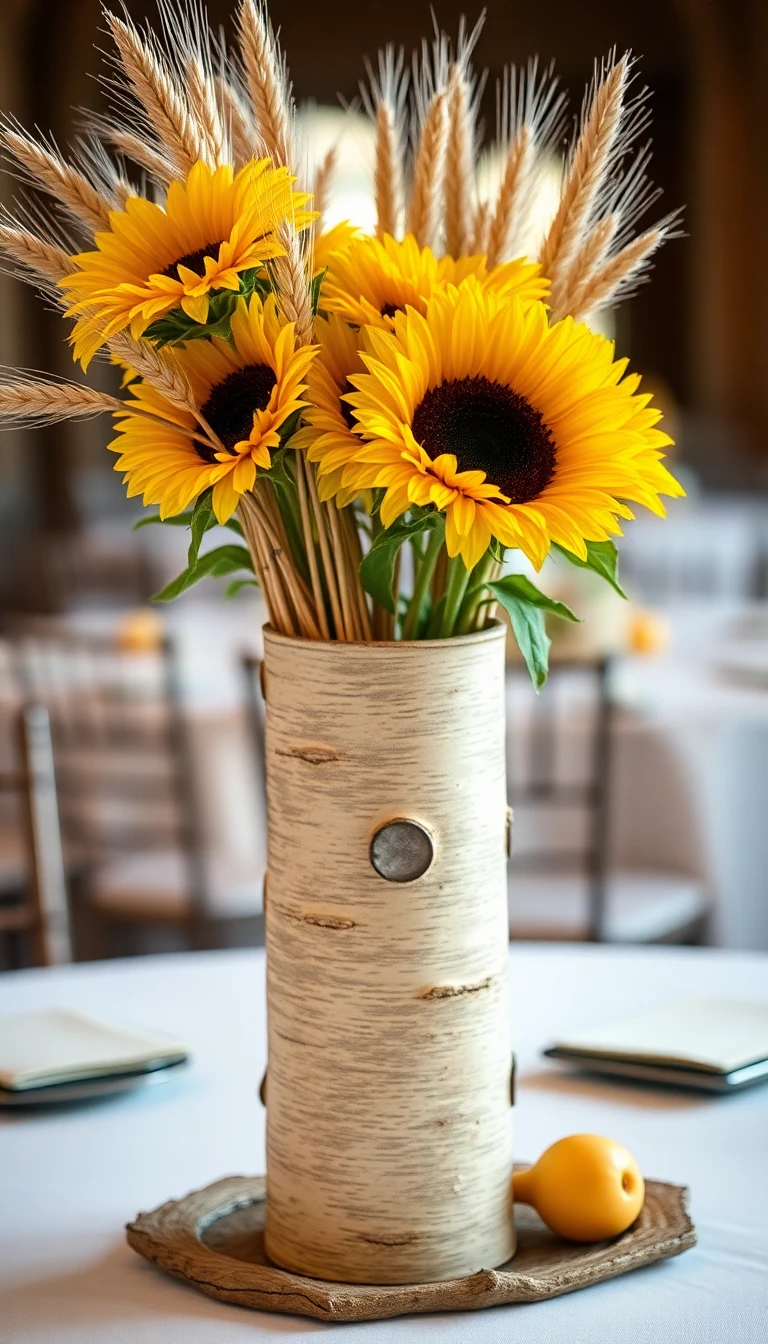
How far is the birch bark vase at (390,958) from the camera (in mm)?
773

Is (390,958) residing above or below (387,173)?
below

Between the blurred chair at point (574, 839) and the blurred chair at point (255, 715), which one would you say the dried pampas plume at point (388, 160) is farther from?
the blurred chair at point (255, 715)

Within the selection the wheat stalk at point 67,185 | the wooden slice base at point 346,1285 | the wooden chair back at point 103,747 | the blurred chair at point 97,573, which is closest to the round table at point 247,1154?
the wooden slice base at point 346,1285

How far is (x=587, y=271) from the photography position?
0.81 meters

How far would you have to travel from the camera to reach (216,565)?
2.89 feet

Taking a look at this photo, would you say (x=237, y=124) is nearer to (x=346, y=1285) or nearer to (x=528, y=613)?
(x=528, y=613)

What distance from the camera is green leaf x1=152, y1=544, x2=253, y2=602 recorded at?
0.85 meters

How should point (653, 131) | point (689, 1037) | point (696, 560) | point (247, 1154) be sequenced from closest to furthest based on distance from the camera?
point (247, 1154) < point (689, 1037) < point (696, 560) < point (653, 131)

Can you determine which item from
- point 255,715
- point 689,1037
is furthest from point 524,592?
point 255,715

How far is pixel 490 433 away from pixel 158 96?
0.70 ft

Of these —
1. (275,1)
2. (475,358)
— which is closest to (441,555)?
(475,358)

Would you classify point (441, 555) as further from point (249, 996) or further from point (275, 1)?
point (275, 1)

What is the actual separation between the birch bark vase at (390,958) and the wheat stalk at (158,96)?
0.24 meters

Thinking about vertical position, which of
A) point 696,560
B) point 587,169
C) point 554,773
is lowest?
point 554,773
